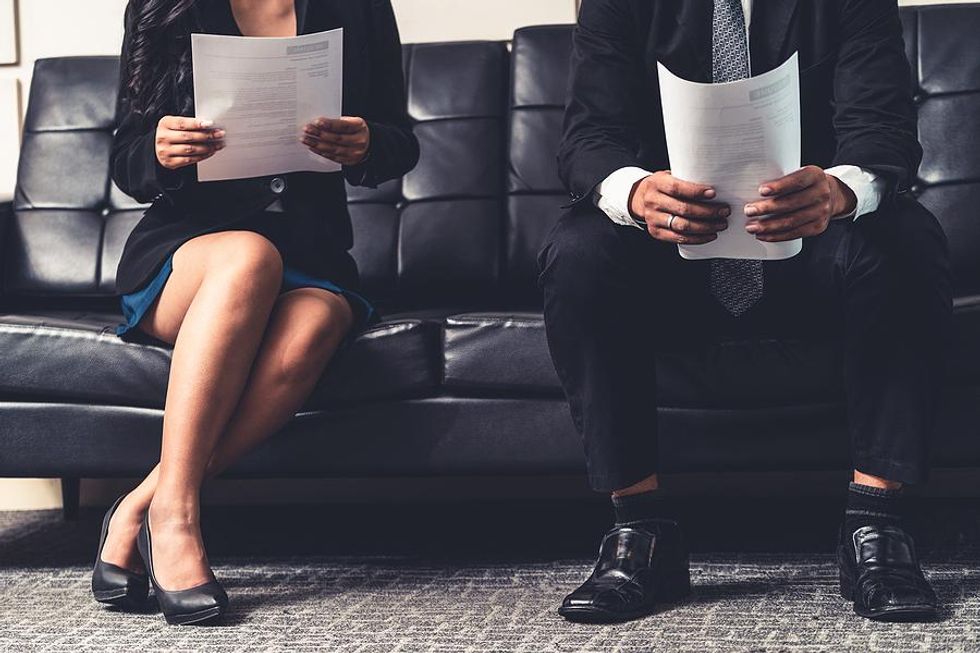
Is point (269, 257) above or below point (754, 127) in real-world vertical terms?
below

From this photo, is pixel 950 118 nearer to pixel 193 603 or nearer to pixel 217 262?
pixel 217 262

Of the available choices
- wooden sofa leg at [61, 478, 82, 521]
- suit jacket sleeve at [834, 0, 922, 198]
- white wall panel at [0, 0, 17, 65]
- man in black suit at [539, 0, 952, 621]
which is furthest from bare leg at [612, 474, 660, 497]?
white wall panel at [0, 0, 17, 65]

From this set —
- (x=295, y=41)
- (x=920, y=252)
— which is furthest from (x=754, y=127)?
(x=295, y=41)

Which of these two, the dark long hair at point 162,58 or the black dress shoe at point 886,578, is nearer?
the black dress shoe at point 886,578

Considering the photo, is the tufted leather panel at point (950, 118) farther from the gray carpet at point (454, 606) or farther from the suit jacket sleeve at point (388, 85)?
the suit jacket sleeve at point (388, 85)

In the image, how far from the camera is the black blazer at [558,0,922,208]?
1.65m

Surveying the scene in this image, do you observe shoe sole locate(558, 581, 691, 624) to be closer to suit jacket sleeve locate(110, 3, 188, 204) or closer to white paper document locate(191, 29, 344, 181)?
white paper document locate(191, 29, 344, 181)

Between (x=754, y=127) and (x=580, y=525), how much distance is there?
1066 mm

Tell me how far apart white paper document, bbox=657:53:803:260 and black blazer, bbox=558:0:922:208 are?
271 mm

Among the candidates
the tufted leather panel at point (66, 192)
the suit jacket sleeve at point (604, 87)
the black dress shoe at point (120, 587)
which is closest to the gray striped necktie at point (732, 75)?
A: the suit jacket sleeve at point (604, 87)

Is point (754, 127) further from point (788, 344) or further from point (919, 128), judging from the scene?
point (919, 128)

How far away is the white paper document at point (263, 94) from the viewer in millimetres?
1513

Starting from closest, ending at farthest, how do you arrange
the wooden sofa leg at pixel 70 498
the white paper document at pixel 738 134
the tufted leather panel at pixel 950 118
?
the white paper document at pixel 738 134 → the tufted leather panel at pixel 950 118 → the wooden sofa leg at pixel 70 498

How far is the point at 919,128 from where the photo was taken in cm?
219
